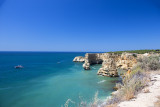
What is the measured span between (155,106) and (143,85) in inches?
84.6

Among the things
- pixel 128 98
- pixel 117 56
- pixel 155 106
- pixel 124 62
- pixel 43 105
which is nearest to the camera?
pixel 155 106

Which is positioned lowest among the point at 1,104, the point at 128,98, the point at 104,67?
the point at 1,104

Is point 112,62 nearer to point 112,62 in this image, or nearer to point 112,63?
point 112,62

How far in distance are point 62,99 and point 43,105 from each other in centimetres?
176

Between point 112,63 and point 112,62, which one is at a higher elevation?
point 112,62

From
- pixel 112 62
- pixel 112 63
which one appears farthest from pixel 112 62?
pixel 112 63

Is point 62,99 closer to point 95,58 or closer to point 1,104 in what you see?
point 1,104

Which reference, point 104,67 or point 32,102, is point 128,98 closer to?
point 32,102

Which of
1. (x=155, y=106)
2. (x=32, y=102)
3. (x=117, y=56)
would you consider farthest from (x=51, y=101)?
(x=117, y=56)

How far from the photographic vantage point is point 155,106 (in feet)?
9.74

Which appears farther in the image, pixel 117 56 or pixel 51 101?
pixel 117 56

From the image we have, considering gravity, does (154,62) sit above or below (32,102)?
above

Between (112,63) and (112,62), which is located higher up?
(112,62)

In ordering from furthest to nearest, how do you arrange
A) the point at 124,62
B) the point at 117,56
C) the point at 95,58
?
1. the point at 95,58
2. the point at 117,56
3. the point at 124,62
